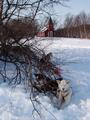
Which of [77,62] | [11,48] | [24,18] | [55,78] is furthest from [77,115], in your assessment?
[77,62]

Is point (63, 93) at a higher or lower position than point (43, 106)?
higher

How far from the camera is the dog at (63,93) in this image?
25.6 ft

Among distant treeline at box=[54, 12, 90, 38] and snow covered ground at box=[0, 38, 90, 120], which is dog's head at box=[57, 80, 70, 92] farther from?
distant treeline at box=[54, 12, 90, 38]

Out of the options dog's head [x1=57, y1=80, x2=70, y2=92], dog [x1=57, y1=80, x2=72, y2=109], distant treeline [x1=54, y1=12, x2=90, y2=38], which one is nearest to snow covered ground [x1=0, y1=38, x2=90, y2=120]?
dog [x1=57, y1=80, x2=72, y2=109]

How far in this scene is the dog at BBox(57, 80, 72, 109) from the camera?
7812 millimetres

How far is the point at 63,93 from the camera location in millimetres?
7945

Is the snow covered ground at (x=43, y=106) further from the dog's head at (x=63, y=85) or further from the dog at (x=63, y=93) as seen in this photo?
the dog's head at (x=63, y=85)

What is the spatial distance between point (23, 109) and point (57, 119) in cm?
80

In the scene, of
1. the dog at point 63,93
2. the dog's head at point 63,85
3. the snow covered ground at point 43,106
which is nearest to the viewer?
the snow covered ground at point 43,106

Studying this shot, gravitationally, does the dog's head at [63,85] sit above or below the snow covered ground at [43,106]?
above

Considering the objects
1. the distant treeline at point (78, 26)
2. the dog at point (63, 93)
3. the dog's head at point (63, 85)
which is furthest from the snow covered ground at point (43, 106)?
the distant treeline at point (78, 26)

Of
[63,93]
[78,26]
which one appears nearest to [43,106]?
[63,93]

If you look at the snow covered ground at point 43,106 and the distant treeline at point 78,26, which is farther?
the distant treeline at point 78,26

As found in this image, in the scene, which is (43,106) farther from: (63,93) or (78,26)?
(78,26)
